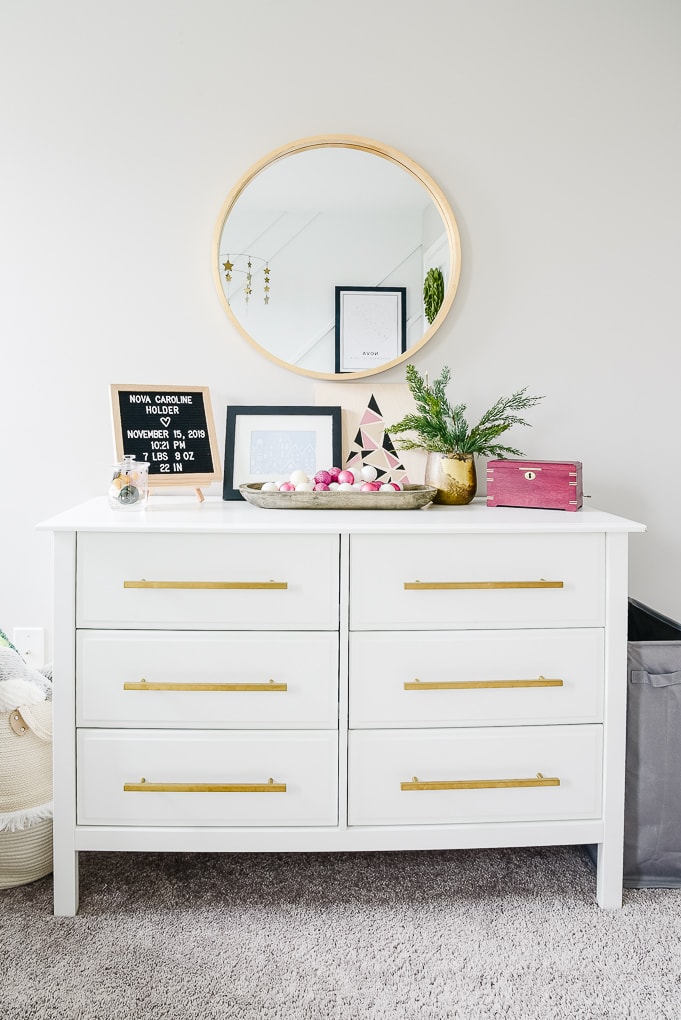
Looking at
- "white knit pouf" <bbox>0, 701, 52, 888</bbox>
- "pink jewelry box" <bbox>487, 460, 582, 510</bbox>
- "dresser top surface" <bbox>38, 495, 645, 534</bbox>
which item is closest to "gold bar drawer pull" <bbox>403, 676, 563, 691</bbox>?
"dresser top surface" <bbox>38, 495, 645, 534</bbox>

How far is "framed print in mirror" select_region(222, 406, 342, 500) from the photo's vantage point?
1.89m

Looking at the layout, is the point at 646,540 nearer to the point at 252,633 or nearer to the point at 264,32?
the point at 252,633

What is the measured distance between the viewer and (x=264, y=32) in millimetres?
1878

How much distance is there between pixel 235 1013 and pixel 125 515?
3.23 ft

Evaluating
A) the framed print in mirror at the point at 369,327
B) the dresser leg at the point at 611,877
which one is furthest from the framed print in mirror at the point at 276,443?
the dresser leg at the point at 611,877

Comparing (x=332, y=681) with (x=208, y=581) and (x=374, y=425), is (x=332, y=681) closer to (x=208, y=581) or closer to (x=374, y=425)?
(x=208, y=581)

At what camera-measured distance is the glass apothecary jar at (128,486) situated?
1.60 m

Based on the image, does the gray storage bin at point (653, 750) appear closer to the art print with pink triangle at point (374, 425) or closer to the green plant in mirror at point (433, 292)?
the art print with pink triangle at point (374, 425)

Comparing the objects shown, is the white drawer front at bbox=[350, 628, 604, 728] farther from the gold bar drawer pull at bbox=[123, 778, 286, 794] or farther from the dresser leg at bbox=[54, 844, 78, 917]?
the dresser leg at bbox=[54, 844, 78, 917]

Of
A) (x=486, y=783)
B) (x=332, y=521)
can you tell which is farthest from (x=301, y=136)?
(x=486, y=783)

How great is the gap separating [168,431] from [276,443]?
0.29 m

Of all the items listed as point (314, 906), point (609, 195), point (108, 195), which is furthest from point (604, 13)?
point (314, 906)

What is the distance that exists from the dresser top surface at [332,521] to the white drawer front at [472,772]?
45 centimetres

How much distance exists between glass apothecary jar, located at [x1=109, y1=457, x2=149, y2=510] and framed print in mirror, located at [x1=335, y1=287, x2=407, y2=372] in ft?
2.07
